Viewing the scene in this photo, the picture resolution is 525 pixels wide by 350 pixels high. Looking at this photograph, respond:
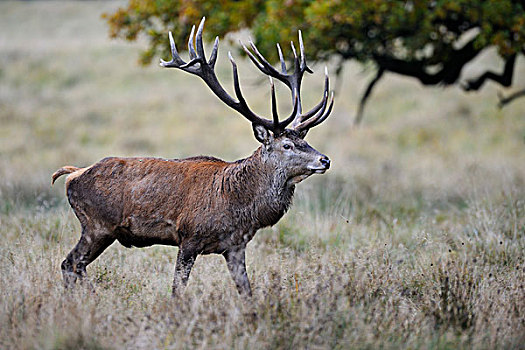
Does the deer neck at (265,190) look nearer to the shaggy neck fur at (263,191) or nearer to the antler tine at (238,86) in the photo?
the shaggy neck fur at (263,191)

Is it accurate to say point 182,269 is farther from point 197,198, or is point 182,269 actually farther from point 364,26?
point 364,26

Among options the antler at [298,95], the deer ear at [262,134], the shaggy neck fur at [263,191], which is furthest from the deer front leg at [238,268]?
the antler at [298,95]

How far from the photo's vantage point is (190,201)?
17.4 ft

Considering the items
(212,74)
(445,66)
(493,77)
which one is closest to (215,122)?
(445,66)

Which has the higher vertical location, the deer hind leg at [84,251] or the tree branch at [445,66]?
the tree branch at [445,66]

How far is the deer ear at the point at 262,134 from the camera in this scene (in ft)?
17.9

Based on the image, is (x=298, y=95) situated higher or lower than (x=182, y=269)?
higher

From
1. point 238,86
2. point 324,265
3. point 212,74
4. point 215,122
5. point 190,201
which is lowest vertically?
point 324,265

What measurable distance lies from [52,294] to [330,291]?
210 cm

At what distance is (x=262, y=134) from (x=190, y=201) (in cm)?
86

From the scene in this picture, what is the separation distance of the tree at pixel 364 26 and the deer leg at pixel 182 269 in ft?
16.3

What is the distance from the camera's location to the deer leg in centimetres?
505

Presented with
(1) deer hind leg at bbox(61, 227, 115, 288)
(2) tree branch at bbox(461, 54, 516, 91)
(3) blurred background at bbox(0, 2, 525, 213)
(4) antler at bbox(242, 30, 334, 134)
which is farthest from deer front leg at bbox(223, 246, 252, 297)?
(2) tree branch at bbox(461, 54, 516, 91)

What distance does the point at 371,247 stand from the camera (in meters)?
6.46
